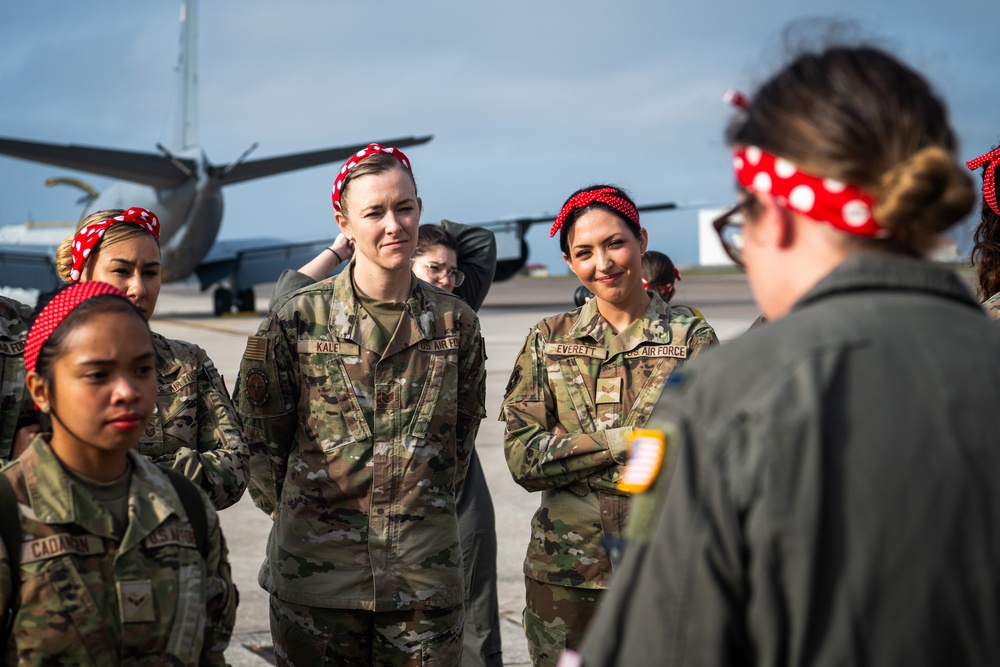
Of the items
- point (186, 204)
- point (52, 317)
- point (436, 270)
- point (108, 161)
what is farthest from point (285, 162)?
point (52, 317)

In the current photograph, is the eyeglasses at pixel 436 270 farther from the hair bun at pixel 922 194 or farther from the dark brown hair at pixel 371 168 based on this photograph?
the hair bun at pixel 922 194

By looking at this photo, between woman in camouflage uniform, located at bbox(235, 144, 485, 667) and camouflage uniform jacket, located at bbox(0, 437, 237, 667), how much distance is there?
0.91m

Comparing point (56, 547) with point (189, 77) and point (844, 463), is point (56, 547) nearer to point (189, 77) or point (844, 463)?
point (844, 463)

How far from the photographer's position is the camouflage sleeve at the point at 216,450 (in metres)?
2.68

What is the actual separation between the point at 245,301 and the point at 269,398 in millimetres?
27089

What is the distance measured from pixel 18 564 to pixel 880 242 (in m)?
1.68

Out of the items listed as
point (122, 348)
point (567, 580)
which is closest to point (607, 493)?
point (567, 580)

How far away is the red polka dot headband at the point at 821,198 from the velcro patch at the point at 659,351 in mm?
2055

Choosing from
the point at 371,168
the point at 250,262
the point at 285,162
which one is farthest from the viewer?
the point at 250,262

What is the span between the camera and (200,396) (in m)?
2.94

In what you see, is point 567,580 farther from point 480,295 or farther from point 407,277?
point 480,295

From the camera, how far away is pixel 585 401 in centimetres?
332

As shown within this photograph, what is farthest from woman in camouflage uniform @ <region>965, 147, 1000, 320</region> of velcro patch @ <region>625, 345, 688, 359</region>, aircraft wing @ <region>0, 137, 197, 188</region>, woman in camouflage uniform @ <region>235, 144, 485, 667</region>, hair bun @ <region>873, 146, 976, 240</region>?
aircraft wing @ <region>0, 137, 197, 188</region>

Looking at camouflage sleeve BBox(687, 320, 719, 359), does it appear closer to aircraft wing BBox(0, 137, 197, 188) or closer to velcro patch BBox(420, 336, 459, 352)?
velcro patch BBox(420, 336, 459, 352)
